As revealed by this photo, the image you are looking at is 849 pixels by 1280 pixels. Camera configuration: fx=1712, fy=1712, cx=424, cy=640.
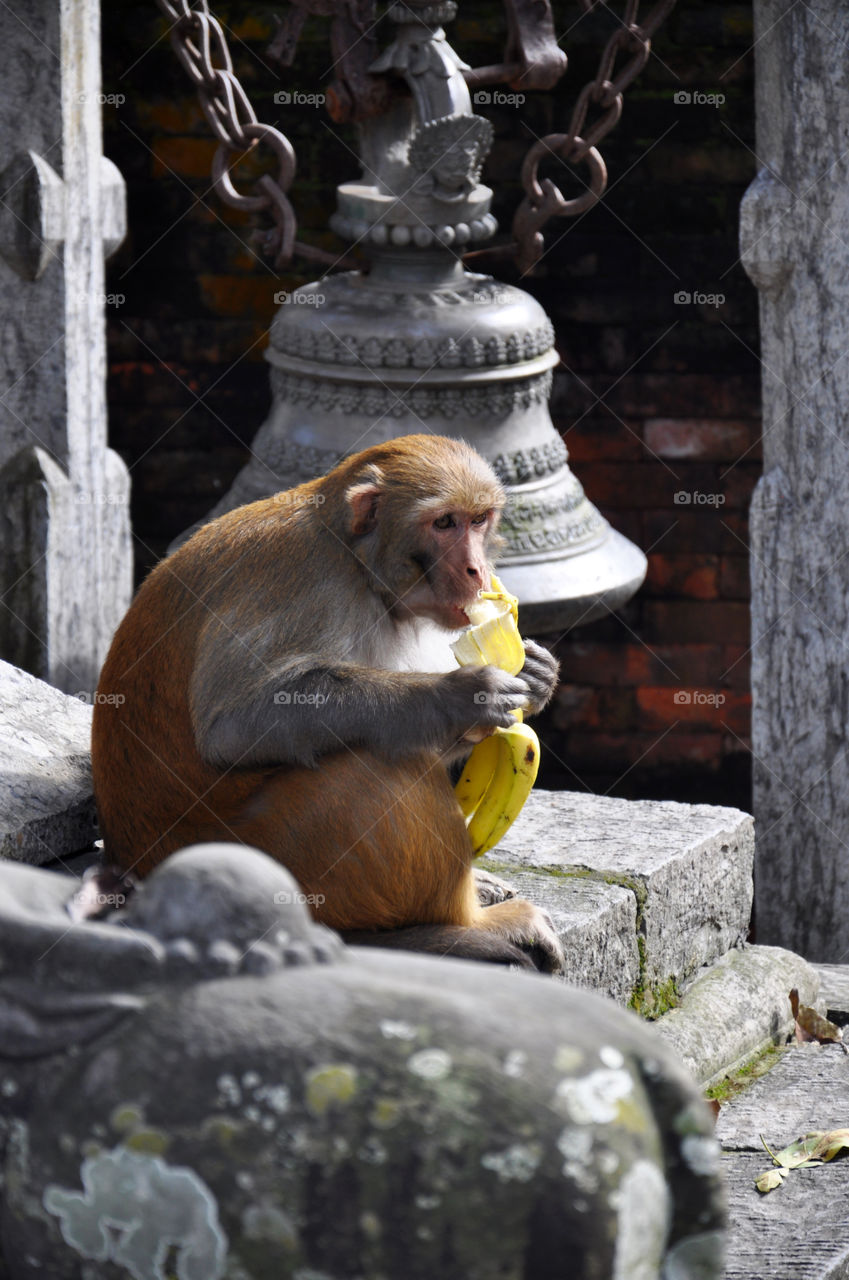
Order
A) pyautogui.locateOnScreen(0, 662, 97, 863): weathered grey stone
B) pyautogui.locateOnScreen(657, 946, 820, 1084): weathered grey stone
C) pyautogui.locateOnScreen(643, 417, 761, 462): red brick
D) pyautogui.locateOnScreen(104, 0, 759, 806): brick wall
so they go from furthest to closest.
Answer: pyautogui.locateOnScreen(643, 417, 761, 462): red brick
pyautogui.locateOnScreen(104, 0, 759, 806): brick wall
pyautogui.locateOnScreen(657, 946, 820, 1084): weathered grey stone
pyautogui.locateOnScreen(0, 662, 97, 863): weathered grey stone

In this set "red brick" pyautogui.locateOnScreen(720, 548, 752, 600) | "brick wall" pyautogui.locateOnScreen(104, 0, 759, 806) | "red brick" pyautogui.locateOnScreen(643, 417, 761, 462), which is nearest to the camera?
"brick wall" pyautogui.locateOnScreen(104, 0, 759, 806)

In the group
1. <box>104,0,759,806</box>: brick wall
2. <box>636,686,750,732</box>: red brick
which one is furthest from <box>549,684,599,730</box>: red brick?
<box>636,686,750,732</box>: red brick

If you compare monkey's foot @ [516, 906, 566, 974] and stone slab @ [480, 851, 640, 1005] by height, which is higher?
monkey's foot @ [516, 906, 566, 974]

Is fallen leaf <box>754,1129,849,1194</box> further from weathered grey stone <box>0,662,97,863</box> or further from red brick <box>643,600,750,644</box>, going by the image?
red brick <box>643,600,750,644</box>

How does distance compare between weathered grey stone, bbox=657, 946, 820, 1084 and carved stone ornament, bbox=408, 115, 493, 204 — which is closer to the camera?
weathered grey stone, bbox=657, 946, 820, 1084

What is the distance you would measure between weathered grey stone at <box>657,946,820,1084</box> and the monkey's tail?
51 cm

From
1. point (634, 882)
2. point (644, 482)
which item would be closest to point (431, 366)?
point (634, 882)

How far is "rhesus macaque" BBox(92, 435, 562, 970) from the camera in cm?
229

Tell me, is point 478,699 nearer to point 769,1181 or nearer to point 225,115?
point 769,1181

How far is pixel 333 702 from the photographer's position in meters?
2.33

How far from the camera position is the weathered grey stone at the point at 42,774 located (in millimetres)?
2582

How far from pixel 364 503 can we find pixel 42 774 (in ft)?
2.27

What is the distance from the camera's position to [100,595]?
13.3 feet

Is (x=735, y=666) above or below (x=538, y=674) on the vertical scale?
below
